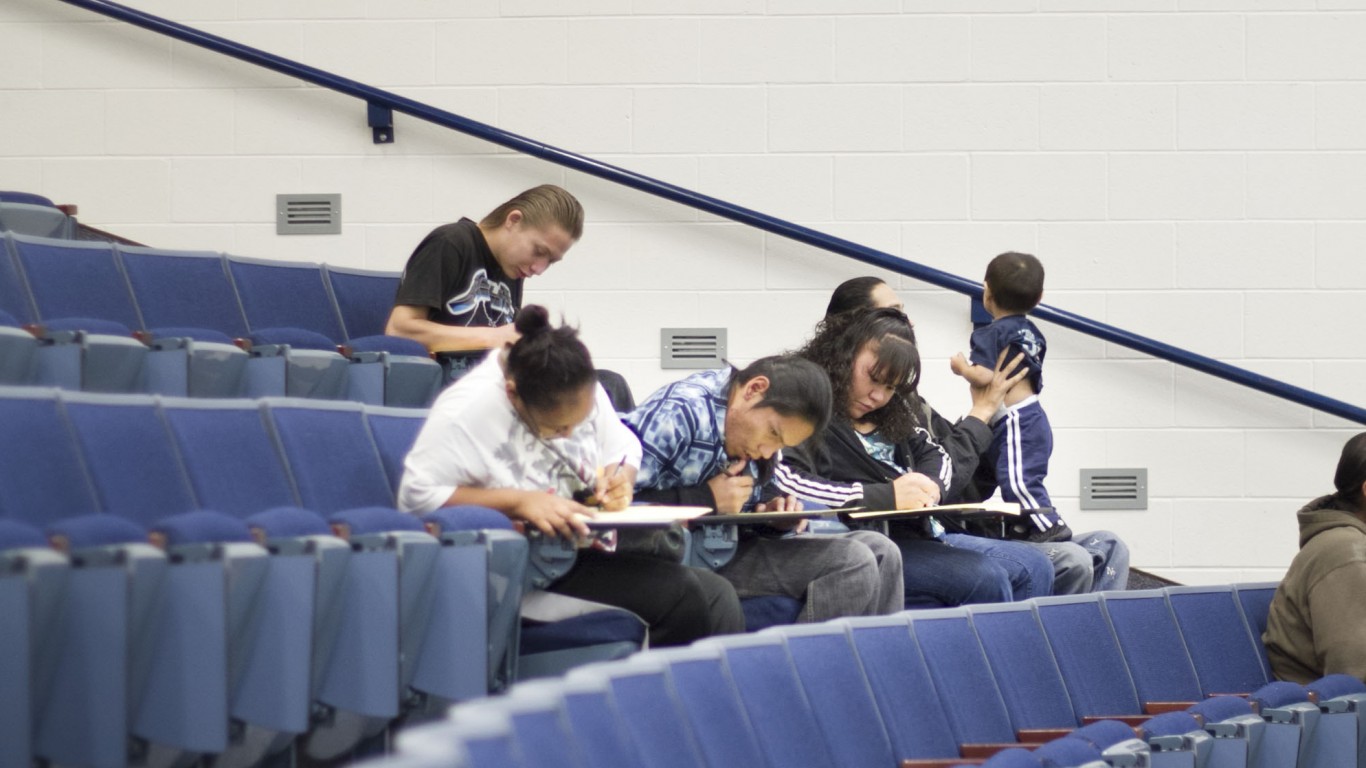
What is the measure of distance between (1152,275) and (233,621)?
6.24ft

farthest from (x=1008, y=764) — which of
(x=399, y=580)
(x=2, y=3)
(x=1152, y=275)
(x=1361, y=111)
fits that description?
(x=2, y=3)

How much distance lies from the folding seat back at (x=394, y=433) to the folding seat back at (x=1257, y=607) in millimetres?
1096

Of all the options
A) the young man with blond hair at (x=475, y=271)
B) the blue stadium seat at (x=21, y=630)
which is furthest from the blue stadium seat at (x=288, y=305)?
the blue stadium seat at (x=21, y=630)

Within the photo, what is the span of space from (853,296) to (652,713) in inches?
43.2

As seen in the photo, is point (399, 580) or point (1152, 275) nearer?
point (399, 580)

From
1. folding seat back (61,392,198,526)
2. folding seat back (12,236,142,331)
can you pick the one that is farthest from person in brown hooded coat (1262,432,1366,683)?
folding seat back (12,236,142,331)

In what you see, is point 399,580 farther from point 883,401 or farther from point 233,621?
point 883,401

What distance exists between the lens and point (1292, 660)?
6.34ft

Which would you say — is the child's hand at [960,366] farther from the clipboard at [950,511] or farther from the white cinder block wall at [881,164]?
the white cinder block wall at [881,164]

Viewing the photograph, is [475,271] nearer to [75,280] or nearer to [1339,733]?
[75,280]

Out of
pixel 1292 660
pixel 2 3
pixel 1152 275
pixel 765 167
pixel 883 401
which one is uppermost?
pixel 2 3

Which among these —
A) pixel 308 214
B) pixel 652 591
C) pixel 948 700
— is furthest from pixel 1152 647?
pixel 308 214

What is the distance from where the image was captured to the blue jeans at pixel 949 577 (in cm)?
178

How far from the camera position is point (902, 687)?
1373 mm
